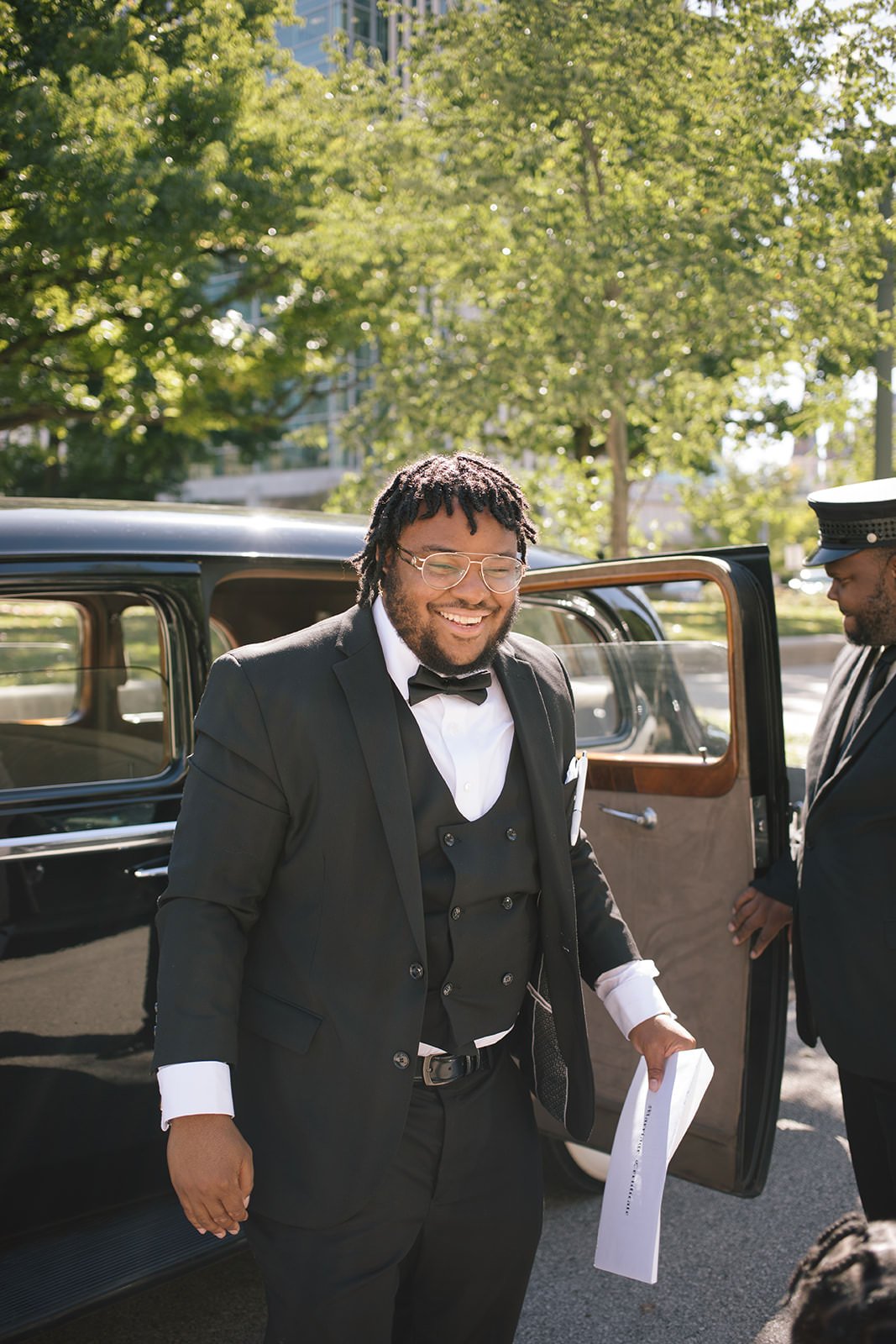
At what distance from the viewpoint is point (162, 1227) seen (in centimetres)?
288

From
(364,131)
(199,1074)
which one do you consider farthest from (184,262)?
(199,1074)

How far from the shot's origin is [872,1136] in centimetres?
257

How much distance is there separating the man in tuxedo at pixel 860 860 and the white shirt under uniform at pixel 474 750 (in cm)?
59

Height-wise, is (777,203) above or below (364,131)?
below

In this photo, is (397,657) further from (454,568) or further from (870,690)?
(870,690)

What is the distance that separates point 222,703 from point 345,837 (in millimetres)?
307

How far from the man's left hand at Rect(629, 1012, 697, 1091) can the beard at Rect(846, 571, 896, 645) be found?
1.04 m

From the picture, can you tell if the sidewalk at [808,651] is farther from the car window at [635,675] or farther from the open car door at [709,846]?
the open car door at [709,846]

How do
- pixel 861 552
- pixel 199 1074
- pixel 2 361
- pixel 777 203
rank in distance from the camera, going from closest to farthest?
pixel 199 1074, pixel 861 552, pixel 777 203, pixel 2 361

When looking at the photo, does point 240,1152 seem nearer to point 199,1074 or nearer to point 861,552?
point 199,1074

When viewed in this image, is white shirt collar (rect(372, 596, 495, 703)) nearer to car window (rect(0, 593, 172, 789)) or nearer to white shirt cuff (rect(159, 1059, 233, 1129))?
white shirt cuff (rect(159, 1059, 233, 1129))

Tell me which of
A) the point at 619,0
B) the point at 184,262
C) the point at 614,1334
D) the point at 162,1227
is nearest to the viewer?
the point at 162,1227

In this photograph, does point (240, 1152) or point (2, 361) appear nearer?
point (240, 1152)

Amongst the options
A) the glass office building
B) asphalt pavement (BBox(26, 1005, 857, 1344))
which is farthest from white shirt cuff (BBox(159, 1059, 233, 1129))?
the glass office building
